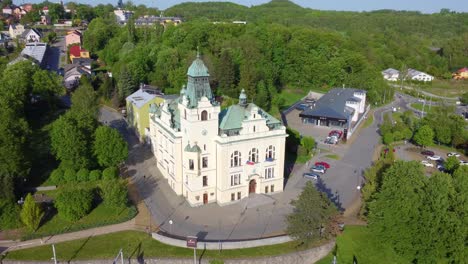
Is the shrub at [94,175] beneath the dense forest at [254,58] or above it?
beneath

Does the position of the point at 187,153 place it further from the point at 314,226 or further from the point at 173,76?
the point at 173,76

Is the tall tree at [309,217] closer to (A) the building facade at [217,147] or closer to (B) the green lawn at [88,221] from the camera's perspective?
(A) the building facade at [217,147]

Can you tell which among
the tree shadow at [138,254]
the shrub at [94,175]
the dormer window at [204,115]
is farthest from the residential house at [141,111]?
the tree shadow at [138,254]

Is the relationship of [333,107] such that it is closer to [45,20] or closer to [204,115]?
[204,115]

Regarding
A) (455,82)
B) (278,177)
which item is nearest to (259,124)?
(278,177)

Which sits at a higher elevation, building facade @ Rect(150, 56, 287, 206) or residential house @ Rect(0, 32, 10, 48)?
residential house @ Rect(0, 32, 10, 48)

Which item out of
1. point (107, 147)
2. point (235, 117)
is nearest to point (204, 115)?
point (235, 117)

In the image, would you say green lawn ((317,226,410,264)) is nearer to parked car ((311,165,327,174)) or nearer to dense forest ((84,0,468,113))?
parked car ((311,165,327,174))

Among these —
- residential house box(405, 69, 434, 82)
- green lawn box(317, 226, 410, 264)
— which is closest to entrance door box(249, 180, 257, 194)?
green lawn box(317, 226, 410, 264)
